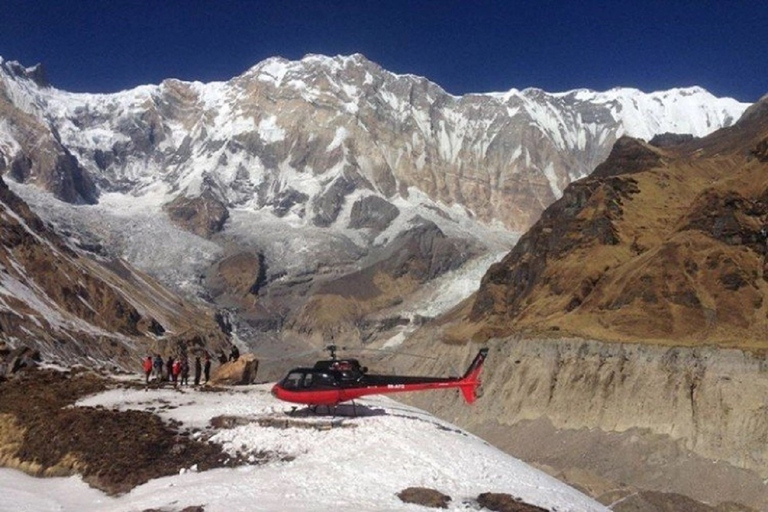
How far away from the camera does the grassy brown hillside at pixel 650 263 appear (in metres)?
92.8

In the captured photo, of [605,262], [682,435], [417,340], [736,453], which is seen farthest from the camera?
[417,340]

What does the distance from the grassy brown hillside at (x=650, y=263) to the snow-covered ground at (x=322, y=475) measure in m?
58.0

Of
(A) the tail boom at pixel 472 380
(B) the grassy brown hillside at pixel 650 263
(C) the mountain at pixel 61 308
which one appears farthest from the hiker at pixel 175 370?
(C) the mountain at pixel 61 308

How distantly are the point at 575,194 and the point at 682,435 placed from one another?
67.2 m

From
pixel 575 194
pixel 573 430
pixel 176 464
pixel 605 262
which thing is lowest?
pixel 573 430

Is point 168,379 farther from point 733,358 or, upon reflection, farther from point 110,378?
point 733,358

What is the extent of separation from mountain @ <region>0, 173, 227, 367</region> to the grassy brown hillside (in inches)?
2442

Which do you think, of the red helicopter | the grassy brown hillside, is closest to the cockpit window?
the red helicopter

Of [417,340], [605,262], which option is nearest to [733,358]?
[605,262]

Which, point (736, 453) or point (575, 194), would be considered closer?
point (736, 453)

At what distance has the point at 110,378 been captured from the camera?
43312 mm

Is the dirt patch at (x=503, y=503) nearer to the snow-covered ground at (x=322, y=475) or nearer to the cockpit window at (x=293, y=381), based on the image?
A: the snow-covered ground at (x=322, y=475)

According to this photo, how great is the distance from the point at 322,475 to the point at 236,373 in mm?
19764

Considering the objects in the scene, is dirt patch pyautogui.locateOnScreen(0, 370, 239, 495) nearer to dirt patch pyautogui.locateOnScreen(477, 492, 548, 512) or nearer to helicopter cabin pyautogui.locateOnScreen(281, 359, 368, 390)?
helicopter cabin pyautogui.locateOnScreen(281, 359, 368, 390)
